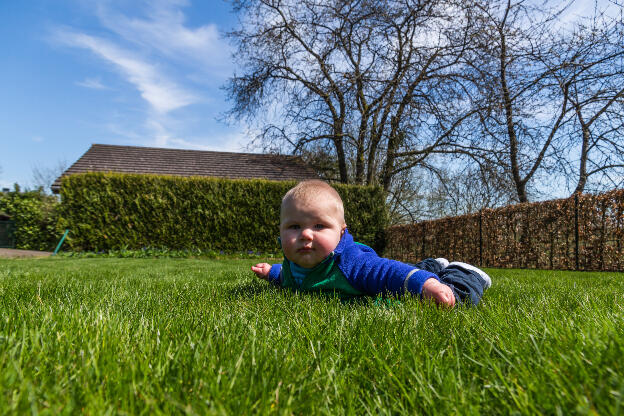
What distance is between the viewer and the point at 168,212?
46.6 ft

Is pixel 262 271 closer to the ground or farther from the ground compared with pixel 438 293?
closer to the ground

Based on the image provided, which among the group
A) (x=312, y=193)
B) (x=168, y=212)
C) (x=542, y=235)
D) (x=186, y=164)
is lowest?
(x=542, y=235)

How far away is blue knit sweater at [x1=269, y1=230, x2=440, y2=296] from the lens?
7.57ft

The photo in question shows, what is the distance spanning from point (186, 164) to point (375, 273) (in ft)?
70.4

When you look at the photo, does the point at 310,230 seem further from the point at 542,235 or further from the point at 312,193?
the point at 542,235

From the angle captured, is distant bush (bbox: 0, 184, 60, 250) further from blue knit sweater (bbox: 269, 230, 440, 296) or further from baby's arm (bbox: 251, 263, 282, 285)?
blue knit sweater (bbox: 269, 230, 440, 296)

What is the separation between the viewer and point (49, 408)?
751 mm

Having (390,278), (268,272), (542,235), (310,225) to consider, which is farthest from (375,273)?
(542,235)

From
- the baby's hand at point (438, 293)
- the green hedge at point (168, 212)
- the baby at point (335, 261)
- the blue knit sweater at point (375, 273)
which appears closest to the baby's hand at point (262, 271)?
the baby at point (335, 261)

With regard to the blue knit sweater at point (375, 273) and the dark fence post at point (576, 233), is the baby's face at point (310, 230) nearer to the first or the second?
the blue knit sweater at point (375, 273)

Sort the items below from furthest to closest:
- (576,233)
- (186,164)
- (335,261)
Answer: (186,164), (576,233), (335,261)

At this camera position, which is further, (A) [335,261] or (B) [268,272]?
(B) [268,272]

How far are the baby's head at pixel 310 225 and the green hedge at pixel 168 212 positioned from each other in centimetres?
1240

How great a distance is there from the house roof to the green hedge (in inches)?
212
